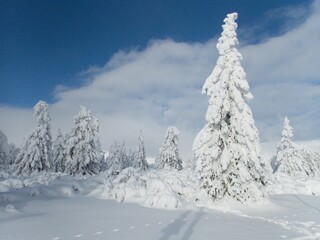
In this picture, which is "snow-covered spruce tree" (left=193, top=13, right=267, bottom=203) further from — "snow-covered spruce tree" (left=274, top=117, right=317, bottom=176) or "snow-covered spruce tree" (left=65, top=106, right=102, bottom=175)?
"snow-covered spruce tree" (left=274, top=117, right=317, bottom=176)

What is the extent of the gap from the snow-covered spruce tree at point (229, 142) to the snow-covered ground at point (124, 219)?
1105 millimetres

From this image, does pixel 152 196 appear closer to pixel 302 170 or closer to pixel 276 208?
pixel 276 208

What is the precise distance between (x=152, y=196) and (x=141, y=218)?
4.29 meters

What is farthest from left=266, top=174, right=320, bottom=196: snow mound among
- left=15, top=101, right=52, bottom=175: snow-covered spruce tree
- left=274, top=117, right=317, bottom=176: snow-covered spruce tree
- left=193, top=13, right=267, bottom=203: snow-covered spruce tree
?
left=15, top=101, right=52, bottom=175: snow-covered spruce tree

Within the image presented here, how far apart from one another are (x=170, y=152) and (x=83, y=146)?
2285 cm

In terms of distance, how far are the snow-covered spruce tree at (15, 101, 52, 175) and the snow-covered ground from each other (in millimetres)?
23187

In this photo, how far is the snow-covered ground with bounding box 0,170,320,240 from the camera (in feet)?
33.3

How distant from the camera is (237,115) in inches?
795

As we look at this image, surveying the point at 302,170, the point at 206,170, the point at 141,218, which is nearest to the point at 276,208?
the point at 206,170

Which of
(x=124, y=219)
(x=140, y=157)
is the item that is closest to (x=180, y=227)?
(x=124, y=219)

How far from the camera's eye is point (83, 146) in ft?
141

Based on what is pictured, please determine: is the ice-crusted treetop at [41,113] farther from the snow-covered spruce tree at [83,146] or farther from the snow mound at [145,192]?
the snow mound at [145,192]

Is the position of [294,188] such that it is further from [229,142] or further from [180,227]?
[180,227]

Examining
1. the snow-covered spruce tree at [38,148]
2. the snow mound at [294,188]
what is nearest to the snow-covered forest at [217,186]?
the snow mound at [294,188]
